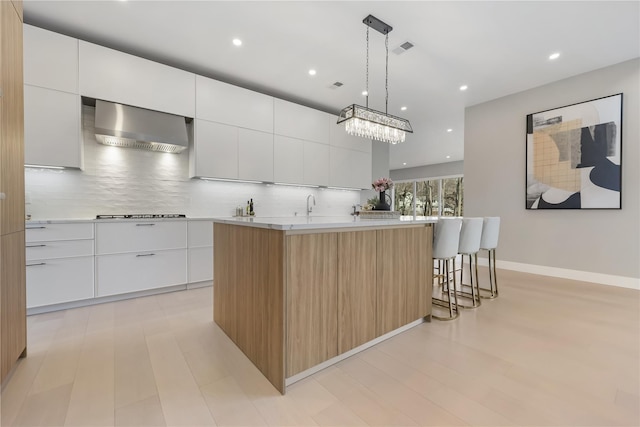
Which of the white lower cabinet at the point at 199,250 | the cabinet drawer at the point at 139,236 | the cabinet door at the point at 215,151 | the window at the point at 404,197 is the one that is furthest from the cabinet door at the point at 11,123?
the window at the point at 404,197

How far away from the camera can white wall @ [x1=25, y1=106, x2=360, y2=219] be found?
9.74ft

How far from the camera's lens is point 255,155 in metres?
4.09

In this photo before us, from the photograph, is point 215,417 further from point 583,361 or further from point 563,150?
point 563,150

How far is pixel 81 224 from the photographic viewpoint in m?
2.70

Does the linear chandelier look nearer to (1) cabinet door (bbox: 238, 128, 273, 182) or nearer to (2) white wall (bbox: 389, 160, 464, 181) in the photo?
(1) cabinet door (bbox: 238, 128, 273, 182)

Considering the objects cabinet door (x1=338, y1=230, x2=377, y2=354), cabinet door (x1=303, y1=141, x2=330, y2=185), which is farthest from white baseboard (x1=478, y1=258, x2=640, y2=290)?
cabinet door (x1=338, y1=230, x2=377, y2=354)

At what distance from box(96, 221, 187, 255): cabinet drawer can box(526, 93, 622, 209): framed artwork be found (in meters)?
5.19

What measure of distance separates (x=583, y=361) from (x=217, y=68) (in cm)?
469

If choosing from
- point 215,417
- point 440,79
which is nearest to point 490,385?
point 215,417

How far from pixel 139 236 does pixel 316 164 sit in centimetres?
289

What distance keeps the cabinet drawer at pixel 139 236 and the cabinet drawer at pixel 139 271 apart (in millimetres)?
70

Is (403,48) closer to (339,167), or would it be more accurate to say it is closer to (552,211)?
(339,167)

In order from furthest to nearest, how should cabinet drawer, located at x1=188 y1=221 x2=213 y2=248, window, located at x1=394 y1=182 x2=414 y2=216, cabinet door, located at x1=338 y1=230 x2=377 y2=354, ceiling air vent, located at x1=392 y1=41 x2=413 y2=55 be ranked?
window, located at x1=394 y1=182 x2=414 y2=216, cabinet drawer, located at x1=188 y1=221 x2=213 y2=248, ceiling air vent, located at x1=392 y1=41 x2=413 y2=55, cabinet door, located at x1=338 y1=230 x2=377 y2=354

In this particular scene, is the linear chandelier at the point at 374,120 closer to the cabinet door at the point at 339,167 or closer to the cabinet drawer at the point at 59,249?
the cabinet door at the point at 339,167
